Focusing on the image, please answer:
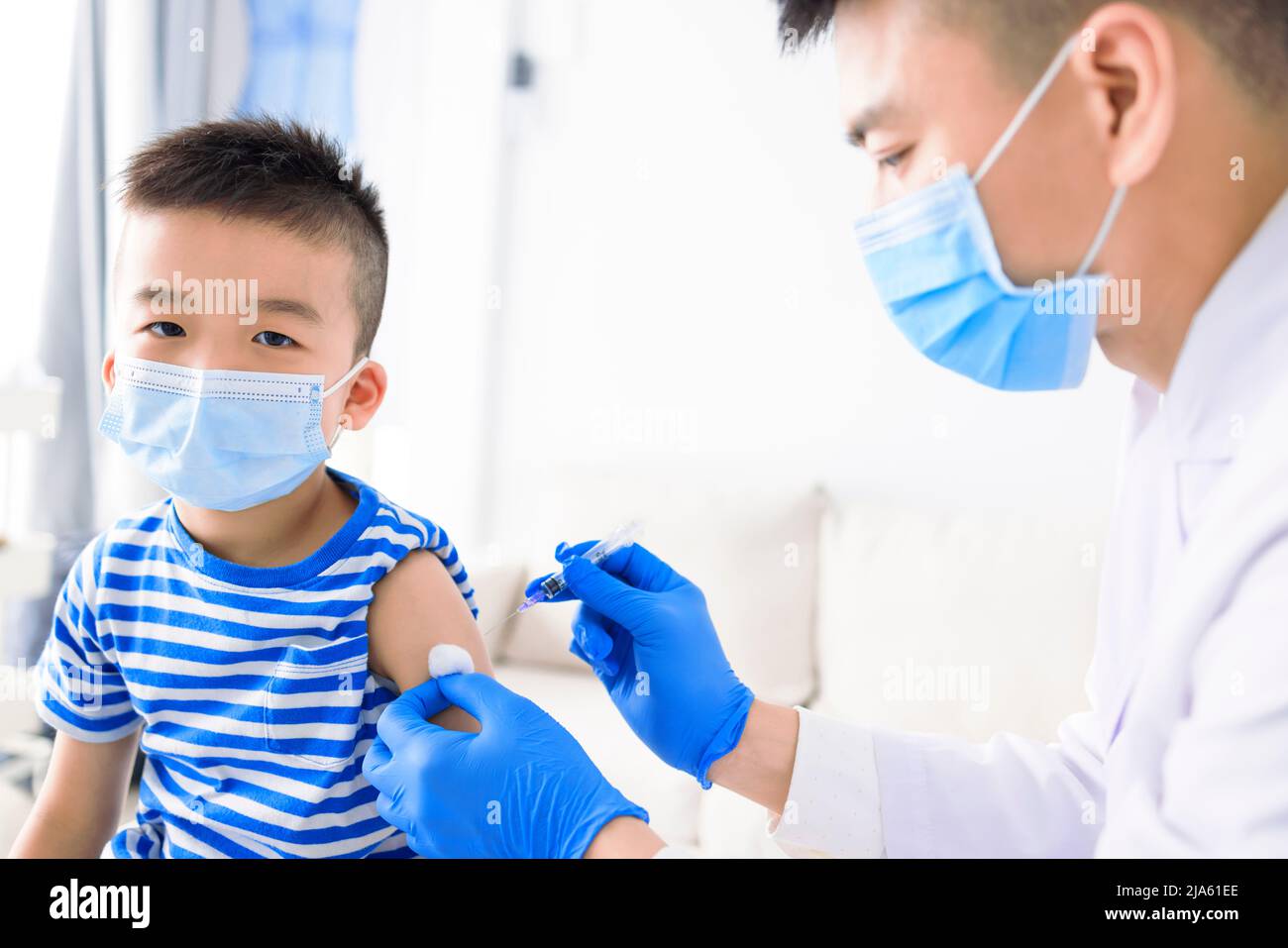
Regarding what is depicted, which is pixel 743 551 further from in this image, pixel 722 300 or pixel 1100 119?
pixel 1100 119

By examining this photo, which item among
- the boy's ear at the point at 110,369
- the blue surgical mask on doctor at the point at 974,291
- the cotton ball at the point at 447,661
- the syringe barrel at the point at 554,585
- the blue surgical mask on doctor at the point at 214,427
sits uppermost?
the blue surgical mask on doctor at the point at 974,291

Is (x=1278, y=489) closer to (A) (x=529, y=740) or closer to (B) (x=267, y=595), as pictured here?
(A) (x=529, y=740)

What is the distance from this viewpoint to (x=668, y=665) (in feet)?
3.60

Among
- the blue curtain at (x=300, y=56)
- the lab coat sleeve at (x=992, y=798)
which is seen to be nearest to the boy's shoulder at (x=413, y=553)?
the lab coat sleeve at (x=992, y=798)

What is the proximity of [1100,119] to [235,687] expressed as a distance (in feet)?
3.37

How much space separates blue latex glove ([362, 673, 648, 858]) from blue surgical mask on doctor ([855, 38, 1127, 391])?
1.86ft

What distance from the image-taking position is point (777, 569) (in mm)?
2559

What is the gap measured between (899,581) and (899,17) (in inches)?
69.2

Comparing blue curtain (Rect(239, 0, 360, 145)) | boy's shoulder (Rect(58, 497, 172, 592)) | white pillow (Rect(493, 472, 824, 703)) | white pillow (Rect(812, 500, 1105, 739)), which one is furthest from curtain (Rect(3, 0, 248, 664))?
white pillow (Rect(812, 500, 1105, 739))

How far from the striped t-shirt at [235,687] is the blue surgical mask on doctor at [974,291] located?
0.63 meters

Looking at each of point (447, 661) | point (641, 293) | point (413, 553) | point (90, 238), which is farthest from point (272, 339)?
point (641, 293)

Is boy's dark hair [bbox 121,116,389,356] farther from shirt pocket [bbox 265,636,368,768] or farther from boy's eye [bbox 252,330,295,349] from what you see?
shirt pocket [bbox 265,636,368,768]

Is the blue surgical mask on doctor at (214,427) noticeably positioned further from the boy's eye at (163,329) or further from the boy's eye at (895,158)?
the boy's eye at (895,158)

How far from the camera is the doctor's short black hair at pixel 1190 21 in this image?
0.75m
